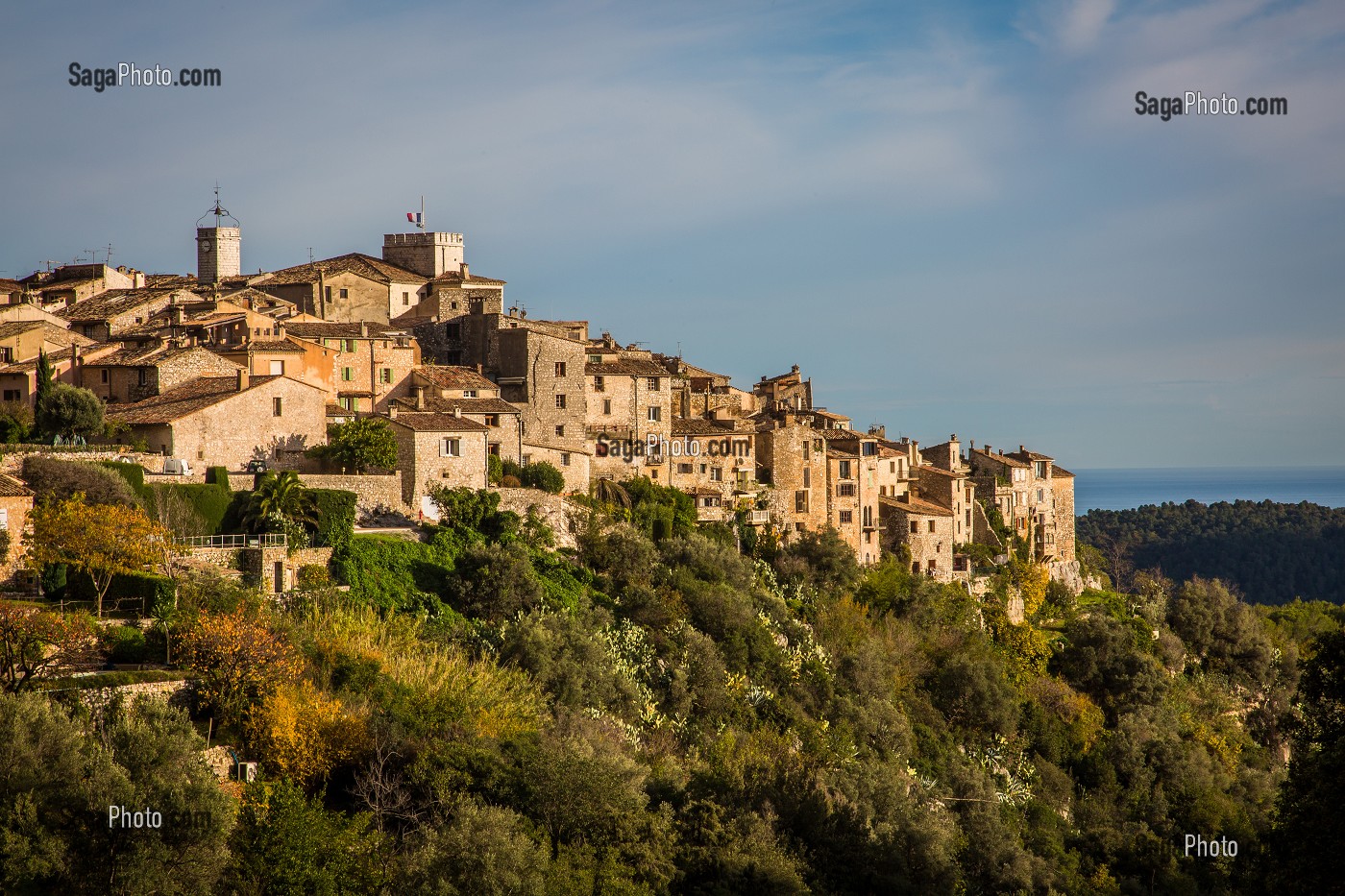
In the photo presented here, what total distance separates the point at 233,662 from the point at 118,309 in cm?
3387

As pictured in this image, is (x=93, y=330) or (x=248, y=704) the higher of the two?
(x=93, y=330)

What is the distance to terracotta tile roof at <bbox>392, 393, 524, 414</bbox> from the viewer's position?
5406 cm

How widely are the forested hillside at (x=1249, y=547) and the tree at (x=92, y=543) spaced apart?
100m

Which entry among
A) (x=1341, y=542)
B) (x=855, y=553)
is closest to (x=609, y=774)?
(x=855, y=553)

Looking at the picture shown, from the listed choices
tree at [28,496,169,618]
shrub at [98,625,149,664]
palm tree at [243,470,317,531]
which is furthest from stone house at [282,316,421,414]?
shrub at [98,625,149,664]

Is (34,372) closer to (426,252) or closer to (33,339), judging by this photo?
(33,339)

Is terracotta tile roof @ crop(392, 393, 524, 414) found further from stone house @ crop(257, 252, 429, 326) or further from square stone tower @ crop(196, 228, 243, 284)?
square stone tower @ crop(196, 228, 243, 284)

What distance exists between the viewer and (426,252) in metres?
75.2

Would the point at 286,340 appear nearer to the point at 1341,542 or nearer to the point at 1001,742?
the point at 1001,742

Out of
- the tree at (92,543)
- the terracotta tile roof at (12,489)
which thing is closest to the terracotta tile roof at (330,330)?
the terracotta tile roof at (12,489)

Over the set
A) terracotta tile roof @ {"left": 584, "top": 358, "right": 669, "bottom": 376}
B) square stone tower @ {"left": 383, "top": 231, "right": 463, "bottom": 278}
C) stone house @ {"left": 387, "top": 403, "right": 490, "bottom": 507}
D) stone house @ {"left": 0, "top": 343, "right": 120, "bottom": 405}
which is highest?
square stone tower @ {"left": 383, "top": 231, "right": 463, "bottom": 278}

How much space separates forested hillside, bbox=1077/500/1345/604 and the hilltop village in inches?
2335

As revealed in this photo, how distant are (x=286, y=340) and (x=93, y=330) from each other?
11.6 metres

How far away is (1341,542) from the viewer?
Answer: 463 ft
